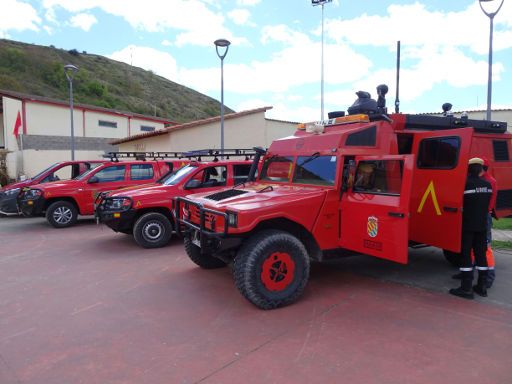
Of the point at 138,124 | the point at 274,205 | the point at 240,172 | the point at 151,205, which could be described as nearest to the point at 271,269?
the point at 274,205

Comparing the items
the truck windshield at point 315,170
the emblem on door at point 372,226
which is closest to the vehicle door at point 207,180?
the truck windshield at point 315,170

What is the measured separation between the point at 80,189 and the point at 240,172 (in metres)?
4.25

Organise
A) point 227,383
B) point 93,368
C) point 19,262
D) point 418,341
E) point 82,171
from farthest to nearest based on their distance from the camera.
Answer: point 82,171 → point 19,262 → point 418,341 → point 93,368 → point 227,383

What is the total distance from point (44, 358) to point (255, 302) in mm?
2044

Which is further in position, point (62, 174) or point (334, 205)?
point (62, 174)

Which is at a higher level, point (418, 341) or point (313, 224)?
point (313, 224)

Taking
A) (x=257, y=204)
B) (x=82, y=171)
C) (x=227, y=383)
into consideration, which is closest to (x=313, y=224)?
(x=257, y=204)

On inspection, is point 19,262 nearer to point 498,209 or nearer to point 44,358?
point 44,358

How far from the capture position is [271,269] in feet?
14.6

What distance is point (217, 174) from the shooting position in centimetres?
848

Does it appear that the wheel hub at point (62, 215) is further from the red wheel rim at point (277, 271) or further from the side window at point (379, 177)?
the side window at point (379, 177)

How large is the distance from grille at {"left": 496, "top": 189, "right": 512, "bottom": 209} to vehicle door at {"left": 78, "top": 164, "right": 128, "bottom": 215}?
8219mm

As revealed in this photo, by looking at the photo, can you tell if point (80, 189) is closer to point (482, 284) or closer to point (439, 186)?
point (439, 186)

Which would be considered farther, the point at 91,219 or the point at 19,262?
the point at 91,219
